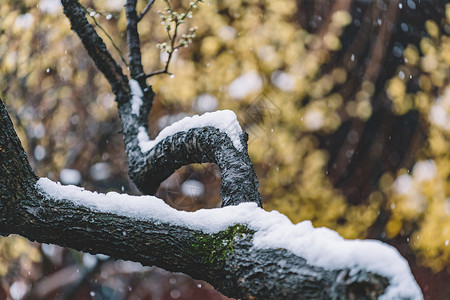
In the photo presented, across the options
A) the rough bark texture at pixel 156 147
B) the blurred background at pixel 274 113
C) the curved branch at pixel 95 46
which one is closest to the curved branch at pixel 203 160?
the rough bark texture at pixel 156 147

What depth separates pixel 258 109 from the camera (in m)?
3.86

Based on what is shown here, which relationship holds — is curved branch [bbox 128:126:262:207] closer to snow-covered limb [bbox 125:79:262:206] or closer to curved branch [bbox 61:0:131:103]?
snow-covered limb [bbox 125:79:262:206]

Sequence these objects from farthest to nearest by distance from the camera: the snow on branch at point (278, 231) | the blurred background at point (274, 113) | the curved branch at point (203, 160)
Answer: the blurred background at point (274, 113)
the curved branch at point (203, 160)
the snow on branch at point (278, 231)

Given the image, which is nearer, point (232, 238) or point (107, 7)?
point (232, 238)

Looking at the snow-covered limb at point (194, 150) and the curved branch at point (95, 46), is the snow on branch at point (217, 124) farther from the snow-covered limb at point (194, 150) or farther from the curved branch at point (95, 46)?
the curved branch at point (95, 46)

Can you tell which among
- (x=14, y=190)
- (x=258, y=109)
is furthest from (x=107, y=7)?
(x=14, y=190)

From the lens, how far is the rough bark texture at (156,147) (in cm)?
125

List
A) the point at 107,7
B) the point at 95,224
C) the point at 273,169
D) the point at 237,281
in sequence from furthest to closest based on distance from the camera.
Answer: the point at 273,169
the point at 107,7
the point at 95,224
the point at 237,281

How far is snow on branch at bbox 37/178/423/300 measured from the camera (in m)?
0.69

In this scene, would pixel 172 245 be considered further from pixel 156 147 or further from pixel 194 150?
pixel 156 147

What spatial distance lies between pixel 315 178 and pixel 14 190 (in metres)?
3.38

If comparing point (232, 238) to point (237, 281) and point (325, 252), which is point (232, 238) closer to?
point (237, 281)

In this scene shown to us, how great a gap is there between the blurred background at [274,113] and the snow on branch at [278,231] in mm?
2798

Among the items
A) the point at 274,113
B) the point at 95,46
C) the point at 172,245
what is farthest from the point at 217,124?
the point at 274,113
